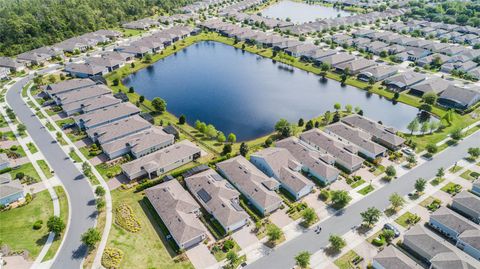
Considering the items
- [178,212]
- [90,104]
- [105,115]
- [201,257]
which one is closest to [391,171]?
[201,257]

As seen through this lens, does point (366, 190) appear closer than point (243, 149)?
Yes

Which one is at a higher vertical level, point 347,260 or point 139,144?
point 139,144

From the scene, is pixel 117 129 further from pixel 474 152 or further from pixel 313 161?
pixel 474 152

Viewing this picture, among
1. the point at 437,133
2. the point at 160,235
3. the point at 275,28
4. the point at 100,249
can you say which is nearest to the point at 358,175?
the point at 437,133

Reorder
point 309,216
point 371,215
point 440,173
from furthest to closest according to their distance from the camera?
point 440,173, point 309,216, point 371,215

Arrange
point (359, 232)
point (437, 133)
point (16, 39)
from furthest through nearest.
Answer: point (16, 39)
point (437, 133)
point (359, 232)

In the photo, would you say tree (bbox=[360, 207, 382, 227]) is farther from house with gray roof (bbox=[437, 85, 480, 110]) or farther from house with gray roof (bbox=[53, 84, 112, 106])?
house with gray roof (bbox=[53, 84, 112, 106])

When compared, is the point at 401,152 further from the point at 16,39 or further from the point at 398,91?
the point at 16,39

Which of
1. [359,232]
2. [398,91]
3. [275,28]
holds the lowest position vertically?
[359,232]
